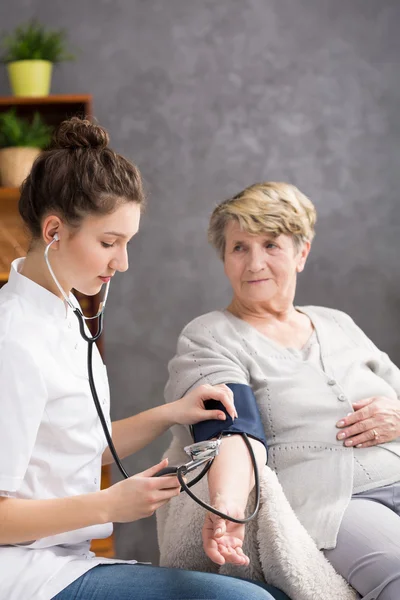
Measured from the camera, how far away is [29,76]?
9.42ft

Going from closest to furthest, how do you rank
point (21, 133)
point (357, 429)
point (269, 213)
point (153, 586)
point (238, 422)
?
point (153, 586) → point (238, 422) → point (357, 429) → point (269, 213) → point (21, 133)

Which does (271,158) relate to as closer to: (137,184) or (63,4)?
(63,4)

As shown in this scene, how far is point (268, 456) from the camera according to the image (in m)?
1.77

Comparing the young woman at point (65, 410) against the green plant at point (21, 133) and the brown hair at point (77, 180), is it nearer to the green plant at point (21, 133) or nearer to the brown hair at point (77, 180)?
the brown hair at point (77, 180)

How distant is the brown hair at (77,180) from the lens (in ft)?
4.46

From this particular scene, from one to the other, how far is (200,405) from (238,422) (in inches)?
3.7

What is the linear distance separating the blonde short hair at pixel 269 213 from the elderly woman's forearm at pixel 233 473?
582mm

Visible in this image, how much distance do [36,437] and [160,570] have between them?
33cm

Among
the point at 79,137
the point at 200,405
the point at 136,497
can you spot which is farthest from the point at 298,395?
the point at 79,137

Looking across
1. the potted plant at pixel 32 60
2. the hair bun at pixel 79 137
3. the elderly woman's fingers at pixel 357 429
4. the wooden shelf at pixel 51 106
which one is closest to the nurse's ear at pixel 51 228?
the hair bun at pixel 79 137

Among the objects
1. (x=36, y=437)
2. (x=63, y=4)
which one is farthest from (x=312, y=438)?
(x=63, y=4)

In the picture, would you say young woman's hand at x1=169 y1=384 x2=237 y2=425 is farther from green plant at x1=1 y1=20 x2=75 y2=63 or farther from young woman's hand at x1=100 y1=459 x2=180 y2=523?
green plant at x1=1 y1=20 x2=75 y2=63

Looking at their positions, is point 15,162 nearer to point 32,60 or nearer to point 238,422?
point 32,60

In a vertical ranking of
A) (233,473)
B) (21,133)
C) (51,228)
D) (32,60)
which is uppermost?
(32,60)
